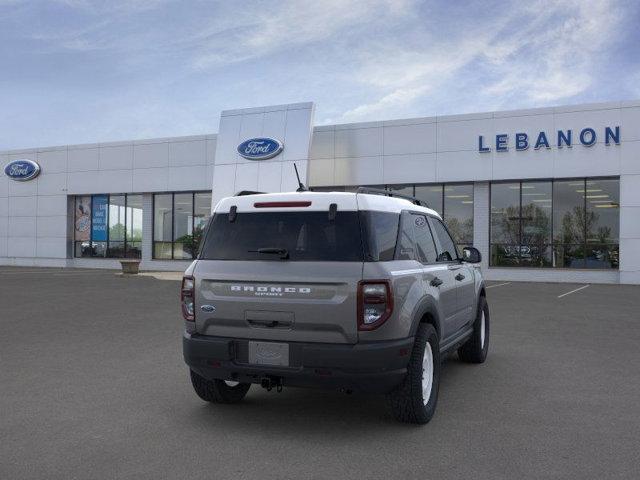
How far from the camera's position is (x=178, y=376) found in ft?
22.5

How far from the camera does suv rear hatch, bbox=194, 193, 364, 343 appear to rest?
465cm

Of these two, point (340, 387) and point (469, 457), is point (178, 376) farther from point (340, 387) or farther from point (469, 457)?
point (469, 457)

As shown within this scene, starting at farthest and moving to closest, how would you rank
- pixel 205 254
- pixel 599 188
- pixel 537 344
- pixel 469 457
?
pixel 599 188, pixel 537 344, pixel 205 254, pixel 469 457

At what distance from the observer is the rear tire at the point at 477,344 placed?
752 centimetres

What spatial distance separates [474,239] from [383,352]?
21839 millimetres

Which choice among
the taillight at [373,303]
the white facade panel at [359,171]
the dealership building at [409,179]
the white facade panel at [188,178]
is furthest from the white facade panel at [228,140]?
the taillight at [373,303]

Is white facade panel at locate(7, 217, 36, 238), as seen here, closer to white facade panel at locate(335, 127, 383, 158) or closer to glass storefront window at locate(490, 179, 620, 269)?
white facade panel at locate(335, 127, 383, 158)

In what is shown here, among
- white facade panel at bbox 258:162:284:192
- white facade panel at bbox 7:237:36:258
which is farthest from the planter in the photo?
white facade panel at bbox 7:237:36:258

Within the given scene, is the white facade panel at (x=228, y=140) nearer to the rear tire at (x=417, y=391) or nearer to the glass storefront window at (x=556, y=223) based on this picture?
the glass storefront window at (x=556, y=223)

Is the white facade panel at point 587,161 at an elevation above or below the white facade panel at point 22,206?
above

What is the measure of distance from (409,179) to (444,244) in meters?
19.9

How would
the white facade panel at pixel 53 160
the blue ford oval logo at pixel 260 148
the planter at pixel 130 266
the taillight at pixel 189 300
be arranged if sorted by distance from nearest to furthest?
the taillight at pixel 189 300 < the planter at pixel 130 266 < the blue ford oval logo at pixel 260 148 < the white facade panel at pixel 53 160

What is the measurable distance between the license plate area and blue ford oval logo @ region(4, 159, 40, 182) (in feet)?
109

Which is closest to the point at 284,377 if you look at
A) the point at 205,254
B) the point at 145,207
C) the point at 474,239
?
the point at 205,254
